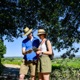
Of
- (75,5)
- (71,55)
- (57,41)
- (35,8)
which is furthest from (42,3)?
(71,55)

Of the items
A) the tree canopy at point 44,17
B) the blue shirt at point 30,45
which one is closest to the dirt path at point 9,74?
the tree canopy at point 44,17

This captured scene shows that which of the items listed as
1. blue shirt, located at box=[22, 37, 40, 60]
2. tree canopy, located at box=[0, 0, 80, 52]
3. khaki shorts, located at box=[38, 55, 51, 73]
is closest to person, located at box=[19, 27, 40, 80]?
blue shirt, located at box=[22, 37, 40, 60]

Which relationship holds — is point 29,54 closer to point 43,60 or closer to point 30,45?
point 30,45

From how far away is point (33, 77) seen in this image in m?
9.16

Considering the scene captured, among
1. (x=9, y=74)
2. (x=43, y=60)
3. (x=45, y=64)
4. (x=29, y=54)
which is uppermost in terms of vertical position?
(x=9, y=74)

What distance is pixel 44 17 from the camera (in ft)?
84.2

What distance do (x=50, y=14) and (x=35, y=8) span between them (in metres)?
1.32

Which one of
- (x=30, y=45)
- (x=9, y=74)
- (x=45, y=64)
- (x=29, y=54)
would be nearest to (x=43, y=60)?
(x=45, y=64)

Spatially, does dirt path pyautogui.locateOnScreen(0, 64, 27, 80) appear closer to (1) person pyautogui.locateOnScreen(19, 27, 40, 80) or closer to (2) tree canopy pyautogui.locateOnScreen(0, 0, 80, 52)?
(2) tree canopy pyautogui.locateOnScreen(0, 0, 80, 52)

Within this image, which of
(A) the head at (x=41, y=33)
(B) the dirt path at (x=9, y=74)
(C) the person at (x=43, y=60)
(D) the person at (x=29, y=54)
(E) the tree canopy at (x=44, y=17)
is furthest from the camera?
(E) the tree canopy at (x=44, y=17)

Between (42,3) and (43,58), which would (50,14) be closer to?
(42,3)

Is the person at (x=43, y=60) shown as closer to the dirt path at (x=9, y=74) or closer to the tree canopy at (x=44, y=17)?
the dirt path at (x=9, y=74)

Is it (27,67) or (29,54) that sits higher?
(29,54)

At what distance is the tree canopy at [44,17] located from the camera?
82.9ft
